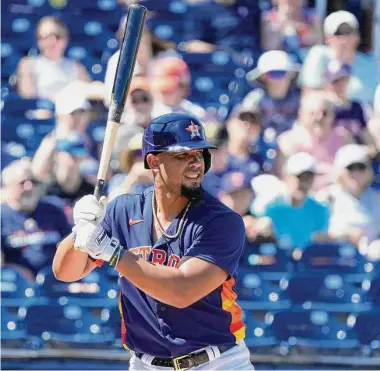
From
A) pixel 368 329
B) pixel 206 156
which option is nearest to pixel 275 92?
pixel 368 329

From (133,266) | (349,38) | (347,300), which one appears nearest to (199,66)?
(349,38)

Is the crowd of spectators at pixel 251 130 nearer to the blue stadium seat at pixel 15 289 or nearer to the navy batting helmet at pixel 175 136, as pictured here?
the blue stadium seat at pixel 15 289

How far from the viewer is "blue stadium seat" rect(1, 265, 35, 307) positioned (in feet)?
21.8

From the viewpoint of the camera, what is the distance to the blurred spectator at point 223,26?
7312 mm

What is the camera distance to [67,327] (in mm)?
6594

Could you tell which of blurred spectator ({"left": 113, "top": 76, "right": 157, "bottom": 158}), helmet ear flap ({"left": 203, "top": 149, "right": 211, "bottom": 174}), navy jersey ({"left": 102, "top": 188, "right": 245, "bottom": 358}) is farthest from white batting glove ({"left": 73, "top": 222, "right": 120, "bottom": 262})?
blurred spectator ({"left": 113, "top": 76, "right": 157, "bottom": 158})

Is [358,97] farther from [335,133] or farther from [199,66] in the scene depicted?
[199,66]

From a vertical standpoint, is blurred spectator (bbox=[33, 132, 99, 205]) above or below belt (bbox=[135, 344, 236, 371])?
above

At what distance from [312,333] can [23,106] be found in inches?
104

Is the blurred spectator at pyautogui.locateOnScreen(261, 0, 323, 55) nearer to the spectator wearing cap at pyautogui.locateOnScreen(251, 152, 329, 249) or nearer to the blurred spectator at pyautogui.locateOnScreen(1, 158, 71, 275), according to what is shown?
the spectator wearing cap at pyautogui.locateOnScreen(251, 152, 329, 249)

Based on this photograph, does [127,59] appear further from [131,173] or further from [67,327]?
[67,327]

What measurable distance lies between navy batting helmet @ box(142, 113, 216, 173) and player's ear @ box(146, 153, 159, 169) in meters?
0.02

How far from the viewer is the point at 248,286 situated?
656cm

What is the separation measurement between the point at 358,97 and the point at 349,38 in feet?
1.48
